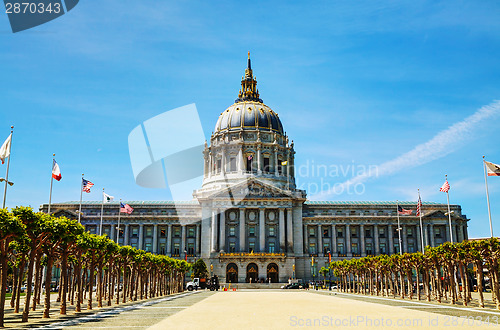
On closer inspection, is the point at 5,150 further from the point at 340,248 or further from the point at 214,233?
the point at 340,248

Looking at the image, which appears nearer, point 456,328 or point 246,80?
point 456,328

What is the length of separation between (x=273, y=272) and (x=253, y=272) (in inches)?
180

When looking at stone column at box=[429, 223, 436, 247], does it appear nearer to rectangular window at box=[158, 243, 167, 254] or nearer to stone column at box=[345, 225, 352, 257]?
stone column at box=[345, 225, 352, 257]

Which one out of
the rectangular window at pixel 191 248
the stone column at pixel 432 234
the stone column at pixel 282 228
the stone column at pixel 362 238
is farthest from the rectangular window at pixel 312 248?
the rectangular window at pixel 191 248

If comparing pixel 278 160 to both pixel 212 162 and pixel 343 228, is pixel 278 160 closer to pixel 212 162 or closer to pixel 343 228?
pixel 212 162

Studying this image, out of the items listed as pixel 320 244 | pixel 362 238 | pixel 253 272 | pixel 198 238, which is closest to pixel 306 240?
pixel 320 244

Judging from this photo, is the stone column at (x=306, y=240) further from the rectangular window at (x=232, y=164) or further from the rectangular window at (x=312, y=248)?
the rectangular window at (x=232, y=164)

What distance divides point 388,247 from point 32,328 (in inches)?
4218

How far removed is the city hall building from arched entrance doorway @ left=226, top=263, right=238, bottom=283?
23 centimetres

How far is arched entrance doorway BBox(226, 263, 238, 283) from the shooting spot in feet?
362

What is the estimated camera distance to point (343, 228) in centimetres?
12369

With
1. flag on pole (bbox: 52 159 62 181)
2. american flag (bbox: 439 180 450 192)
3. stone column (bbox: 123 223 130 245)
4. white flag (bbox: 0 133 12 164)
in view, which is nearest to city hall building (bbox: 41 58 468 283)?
stone column (bbox: 123 223 130 245)

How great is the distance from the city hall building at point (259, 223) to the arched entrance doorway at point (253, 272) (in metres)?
0.22

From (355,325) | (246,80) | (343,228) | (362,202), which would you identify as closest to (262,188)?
(343,228)
